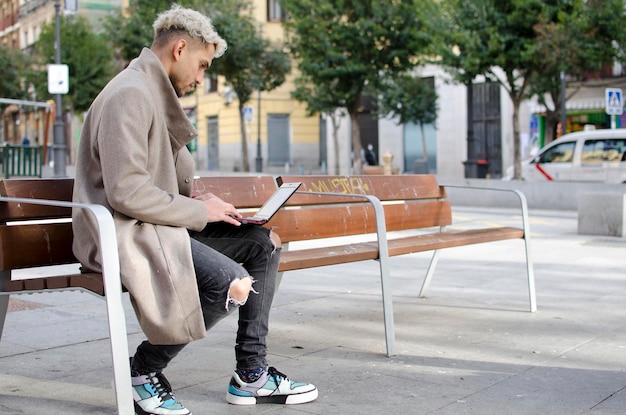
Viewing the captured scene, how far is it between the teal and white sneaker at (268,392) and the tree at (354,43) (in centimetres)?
2568

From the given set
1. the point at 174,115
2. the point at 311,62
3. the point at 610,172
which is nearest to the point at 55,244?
the point at 174,115

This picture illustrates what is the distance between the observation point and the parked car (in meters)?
19.3

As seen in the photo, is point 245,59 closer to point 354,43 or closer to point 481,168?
point 354,43

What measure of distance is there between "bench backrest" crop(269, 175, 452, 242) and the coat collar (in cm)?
138

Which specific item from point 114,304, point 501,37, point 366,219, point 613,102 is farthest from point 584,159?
point 114,304

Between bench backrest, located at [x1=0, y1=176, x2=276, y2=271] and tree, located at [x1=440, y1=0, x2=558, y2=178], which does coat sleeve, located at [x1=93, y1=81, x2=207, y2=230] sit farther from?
tree, located at [x1=440, y1=0, x2=558, y2=178]

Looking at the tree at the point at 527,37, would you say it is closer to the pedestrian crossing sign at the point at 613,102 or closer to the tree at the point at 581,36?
the tree at the point at 581,36

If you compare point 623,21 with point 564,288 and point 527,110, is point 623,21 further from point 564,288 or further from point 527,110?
point 564,288

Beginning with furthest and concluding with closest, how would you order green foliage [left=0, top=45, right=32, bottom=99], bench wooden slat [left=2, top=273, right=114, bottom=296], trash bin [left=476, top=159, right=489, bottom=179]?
green foliage [left=0, top=45, right=32, bottom=99], trash bin [left=476, top=159, right=489, bottom=179], bench wooden slat [left=2, top=273, right=114, bottom=296]

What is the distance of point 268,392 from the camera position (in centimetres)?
354

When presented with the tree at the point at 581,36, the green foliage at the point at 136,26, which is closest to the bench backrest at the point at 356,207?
the tree at the point at 581,36

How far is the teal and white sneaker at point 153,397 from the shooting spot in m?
Answer: 3.25

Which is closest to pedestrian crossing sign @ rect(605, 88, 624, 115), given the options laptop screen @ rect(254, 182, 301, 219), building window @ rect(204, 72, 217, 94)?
laptop screen @ rect(254, 182, 301, 219)

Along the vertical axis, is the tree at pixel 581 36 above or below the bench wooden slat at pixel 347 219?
above
